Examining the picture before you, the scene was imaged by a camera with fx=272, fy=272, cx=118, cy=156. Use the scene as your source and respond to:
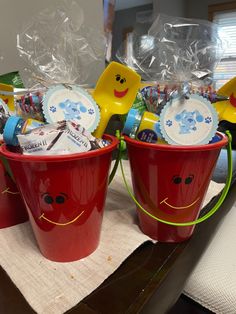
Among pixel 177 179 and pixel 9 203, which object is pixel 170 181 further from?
pixel 9 203

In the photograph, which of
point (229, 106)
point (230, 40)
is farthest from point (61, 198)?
point (230, 40)

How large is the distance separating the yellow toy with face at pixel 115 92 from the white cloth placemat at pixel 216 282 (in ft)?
1.09

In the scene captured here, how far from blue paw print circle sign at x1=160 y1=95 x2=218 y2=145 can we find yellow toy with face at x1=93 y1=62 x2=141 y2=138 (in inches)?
2.2

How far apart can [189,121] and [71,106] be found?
0.51 ft

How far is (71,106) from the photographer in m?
0.35

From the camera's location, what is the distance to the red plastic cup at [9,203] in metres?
0.37

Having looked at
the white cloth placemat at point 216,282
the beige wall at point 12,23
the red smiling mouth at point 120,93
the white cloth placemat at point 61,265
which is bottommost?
the white cloth placemat at point 216,282

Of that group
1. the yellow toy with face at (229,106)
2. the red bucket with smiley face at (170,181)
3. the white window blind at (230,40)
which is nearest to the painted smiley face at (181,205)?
the red bucket with smiley face at (170,181)

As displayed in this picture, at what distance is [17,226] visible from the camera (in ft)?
1.36

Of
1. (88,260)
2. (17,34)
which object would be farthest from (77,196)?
(17,34)

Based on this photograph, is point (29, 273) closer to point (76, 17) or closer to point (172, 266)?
point (172, 266)

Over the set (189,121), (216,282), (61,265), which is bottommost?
(216,282)

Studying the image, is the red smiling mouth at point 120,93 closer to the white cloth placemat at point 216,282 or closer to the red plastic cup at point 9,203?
the red plastic cup at point 9,203

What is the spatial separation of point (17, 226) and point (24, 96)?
0.19 meters
